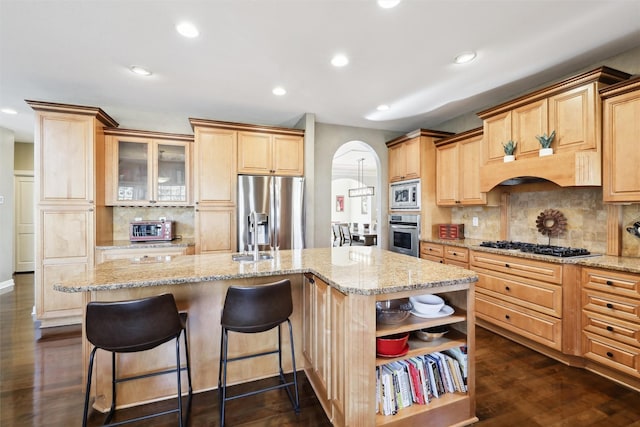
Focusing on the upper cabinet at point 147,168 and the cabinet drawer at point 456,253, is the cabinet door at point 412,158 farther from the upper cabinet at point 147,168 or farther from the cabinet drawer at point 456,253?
the upper cabinet at point 147,168

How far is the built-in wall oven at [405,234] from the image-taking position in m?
4.06

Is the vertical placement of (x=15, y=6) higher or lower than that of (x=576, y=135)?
higher

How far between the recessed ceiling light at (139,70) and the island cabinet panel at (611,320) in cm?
432

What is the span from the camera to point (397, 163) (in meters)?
4.55

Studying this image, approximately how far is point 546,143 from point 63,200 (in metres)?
5.14

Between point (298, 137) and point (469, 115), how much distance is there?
8.20ft

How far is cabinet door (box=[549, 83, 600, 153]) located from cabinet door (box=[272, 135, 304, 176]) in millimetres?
2869

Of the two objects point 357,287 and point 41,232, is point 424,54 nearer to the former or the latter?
point 357,287

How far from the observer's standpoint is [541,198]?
3.09 m

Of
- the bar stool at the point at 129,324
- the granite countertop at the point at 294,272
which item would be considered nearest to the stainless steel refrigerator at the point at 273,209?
the granite countertop at the point at 294,272

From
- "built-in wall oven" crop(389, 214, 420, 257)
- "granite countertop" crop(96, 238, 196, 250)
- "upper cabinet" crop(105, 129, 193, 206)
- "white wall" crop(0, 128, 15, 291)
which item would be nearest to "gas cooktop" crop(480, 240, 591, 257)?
"built-in wall oven" crop(389, 214, 420, 257)

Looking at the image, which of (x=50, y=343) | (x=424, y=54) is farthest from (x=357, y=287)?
(x=50, y=343)

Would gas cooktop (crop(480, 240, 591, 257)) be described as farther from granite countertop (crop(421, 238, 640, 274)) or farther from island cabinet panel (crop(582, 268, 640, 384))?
island cabinet panel (crop(582, 268, 640, 384))

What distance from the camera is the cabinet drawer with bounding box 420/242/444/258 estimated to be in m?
3.69
